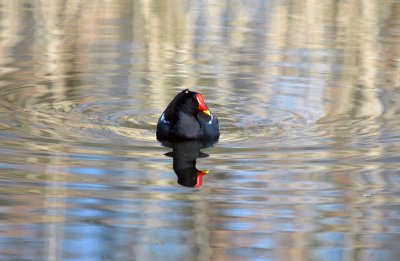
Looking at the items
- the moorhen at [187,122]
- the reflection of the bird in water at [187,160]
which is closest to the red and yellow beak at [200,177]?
the reflection of the bird in water at [187,160]

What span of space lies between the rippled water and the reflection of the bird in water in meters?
0.03

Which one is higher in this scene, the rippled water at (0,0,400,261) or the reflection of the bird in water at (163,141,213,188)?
the rippled water at (0,0,400,261)

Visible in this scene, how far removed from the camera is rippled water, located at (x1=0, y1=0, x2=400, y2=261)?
6363 mm

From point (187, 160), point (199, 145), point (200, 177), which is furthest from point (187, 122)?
point (200, 177)

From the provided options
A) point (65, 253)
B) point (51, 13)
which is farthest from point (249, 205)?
point (51, 13)

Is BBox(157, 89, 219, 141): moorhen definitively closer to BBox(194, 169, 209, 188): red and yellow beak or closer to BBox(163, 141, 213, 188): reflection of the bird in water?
BBox(163, 141, 213, 188): reflection of the bird in water

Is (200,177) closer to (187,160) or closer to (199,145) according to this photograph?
(187,160)

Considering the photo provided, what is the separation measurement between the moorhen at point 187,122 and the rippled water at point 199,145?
115mm

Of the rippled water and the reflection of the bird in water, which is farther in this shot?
the reflection of the bird in water

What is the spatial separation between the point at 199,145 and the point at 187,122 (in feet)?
0.76

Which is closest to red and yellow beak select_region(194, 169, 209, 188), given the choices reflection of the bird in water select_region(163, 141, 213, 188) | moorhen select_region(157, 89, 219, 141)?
reflection of the bird in water select_region(163, 141, 213, 188)

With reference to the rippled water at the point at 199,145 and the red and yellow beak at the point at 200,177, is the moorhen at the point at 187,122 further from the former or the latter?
the red and yellow beak at the point at 200,177

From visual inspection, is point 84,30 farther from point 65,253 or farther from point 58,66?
point 65,253

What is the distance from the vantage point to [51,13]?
1677cm
